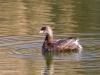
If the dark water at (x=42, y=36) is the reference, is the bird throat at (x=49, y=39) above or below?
above

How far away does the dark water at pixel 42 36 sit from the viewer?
13.6m

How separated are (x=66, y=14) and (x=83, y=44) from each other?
5.83m

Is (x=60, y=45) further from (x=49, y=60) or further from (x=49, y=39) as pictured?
(x=49, y=60)

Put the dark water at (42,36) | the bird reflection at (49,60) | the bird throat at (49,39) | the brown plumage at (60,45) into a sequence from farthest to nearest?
the bird throat at (49,39)
the brown plumage at (60,45)
the dark water at (42,36)
the bird reflection at (49,60)

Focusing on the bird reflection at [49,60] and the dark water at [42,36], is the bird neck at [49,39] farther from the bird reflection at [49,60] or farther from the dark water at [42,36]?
the bird reflection at [49,60]

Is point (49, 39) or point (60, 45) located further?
point (49, 39)

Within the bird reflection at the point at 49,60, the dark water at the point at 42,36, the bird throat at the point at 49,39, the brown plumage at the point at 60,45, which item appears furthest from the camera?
the bird throat at the point at 49,39

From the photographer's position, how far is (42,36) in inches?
694

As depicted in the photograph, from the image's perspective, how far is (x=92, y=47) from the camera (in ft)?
51.5

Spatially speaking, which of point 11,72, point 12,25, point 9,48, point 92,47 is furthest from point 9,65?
point 12,25

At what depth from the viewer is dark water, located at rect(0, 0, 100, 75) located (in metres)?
13.6

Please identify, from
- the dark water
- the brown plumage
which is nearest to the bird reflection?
the dark water

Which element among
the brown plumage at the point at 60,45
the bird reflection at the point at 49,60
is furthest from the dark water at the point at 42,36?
the brown plumage at the point at 60,45

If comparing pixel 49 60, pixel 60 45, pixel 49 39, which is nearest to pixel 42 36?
pixel 49 39
